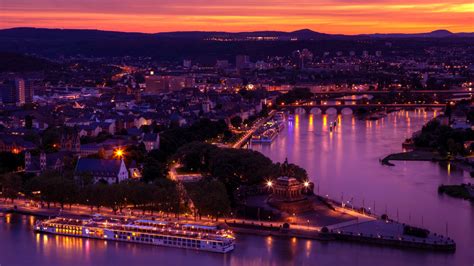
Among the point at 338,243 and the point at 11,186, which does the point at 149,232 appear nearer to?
the point at 338,243

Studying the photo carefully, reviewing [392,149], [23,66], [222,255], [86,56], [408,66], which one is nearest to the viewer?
[222,255]

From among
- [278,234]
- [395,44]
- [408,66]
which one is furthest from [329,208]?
[395,44]

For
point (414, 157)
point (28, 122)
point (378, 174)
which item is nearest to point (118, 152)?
point (378, 174)

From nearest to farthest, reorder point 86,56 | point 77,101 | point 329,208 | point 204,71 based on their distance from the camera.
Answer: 1. point 329,208
2. point 77,101
3. point 204,71
4. point 86,56

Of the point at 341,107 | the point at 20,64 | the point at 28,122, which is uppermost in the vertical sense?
the point at 20,64

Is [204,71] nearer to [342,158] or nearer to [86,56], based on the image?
[86,56]

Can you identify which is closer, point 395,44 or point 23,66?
point 23,66

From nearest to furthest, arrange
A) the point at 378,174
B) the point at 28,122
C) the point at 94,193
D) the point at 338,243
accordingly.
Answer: the point at 338,243
the point at 94,193
the point at 378,174
the point at 28,122
